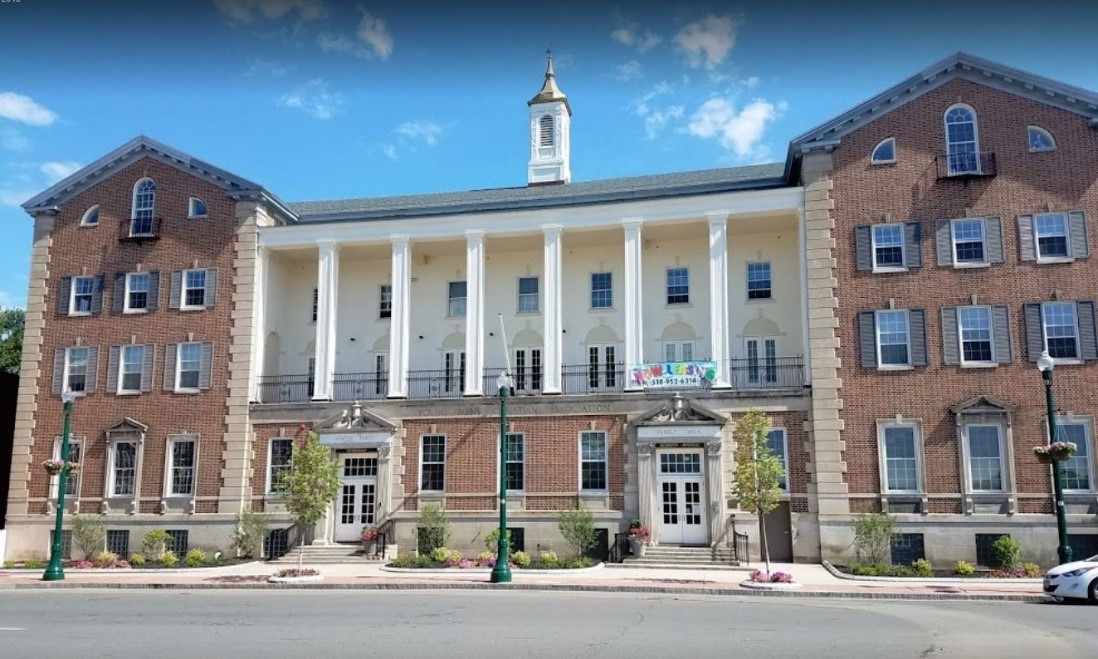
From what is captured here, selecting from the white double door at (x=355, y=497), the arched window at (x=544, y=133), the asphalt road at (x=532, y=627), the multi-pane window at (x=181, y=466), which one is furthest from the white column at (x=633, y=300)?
the multi-pane window at (x=181, y=466)

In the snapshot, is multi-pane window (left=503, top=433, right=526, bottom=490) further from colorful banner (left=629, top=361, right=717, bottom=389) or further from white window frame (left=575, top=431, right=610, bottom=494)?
colorful banner (left=629, top=361, right=717, bottom=389)

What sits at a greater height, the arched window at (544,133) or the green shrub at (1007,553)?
the arched window at (544,133)

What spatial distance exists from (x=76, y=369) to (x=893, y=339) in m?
30.0

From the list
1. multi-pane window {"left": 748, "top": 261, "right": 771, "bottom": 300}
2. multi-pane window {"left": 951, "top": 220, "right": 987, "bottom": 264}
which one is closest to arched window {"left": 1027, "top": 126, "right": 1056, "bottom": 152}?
multi-pane window {"left": 951, "top": 220, "right": 987, "bottom": 264}

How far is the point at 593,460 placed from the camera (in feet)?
102

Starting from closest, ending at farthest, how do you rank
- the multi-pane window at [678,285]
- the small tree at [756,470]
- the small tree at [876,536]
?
the small tree at [756,470] → the small tree at [876,536] → the multi-pane window at [678,285]

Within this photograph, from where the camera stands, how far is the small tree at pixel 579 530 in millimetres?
29156

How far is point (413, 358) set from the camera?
118ft

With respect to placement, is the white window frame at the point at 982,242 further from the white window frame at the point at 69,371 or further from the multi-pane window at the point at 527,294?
the white window frame at the point at 69,371

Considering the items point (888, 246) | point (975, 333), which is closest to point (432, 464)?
point (888, 246)

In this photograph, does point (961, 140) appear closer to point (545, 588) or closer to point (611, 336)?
point (611, 336)

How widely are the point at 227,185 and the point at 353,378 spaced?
8.83 meters

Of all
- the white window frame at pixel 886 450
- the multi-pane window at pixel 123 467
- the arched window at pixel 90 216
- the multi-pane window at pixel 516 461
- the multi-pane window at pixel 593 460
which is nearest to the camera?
the white window frame at pixel 886 450

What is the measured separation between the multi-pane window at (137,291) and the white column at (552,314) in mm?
15688
